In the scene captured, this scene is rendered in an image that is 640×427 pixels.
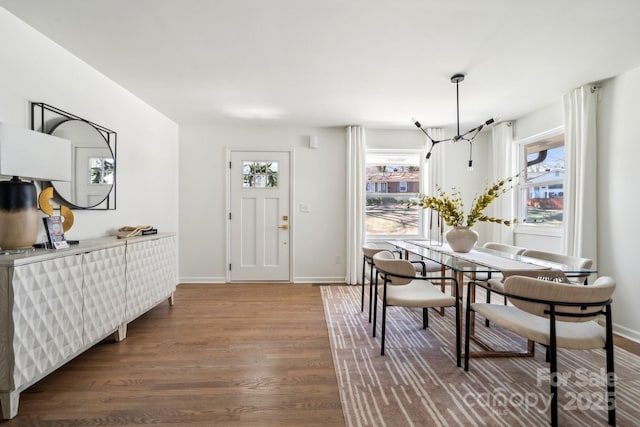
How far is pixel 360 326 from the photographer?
2.82m

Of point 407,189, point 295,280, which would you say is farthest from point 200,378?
point 407,189

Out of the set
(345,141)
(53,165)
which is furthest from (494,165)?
(53,165)

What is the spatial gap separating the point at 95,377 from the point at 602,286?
3.14 metres

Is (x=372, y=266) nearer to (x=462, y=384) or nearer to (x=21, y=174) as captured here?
(x=462, y=384)

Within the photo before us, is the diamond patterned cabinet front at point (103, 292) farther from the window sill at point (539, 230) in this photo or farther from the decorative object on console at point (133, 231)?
the window sill at point (539, 230)

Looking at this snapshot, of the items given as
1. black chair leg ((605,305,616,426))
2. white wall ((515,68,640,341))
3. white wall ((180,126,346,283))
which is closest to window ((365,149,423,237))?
white wall ((180,126,346,283))

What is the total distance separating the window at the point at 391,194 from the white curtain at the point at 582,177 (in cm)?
195

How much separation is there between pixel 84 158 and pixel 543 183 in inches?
198

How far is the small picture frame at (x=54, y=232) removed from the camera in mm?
1886

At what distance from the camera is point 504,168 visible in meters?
4.14

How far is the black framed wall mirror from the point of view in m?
2.15

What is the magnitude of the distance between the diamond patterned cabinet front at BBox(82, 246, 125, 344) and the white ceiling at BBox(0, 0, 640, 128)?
1.62 metres

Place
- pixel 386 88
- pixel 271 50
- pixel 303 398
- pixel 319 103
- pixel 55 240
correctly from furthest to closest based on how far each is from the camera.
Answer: pixel 319 103, pixel 386 88, pixel 271 50, pixel 55 240, pixel 303 398

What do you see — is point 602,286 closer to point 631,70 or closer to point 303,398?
point 303,398
